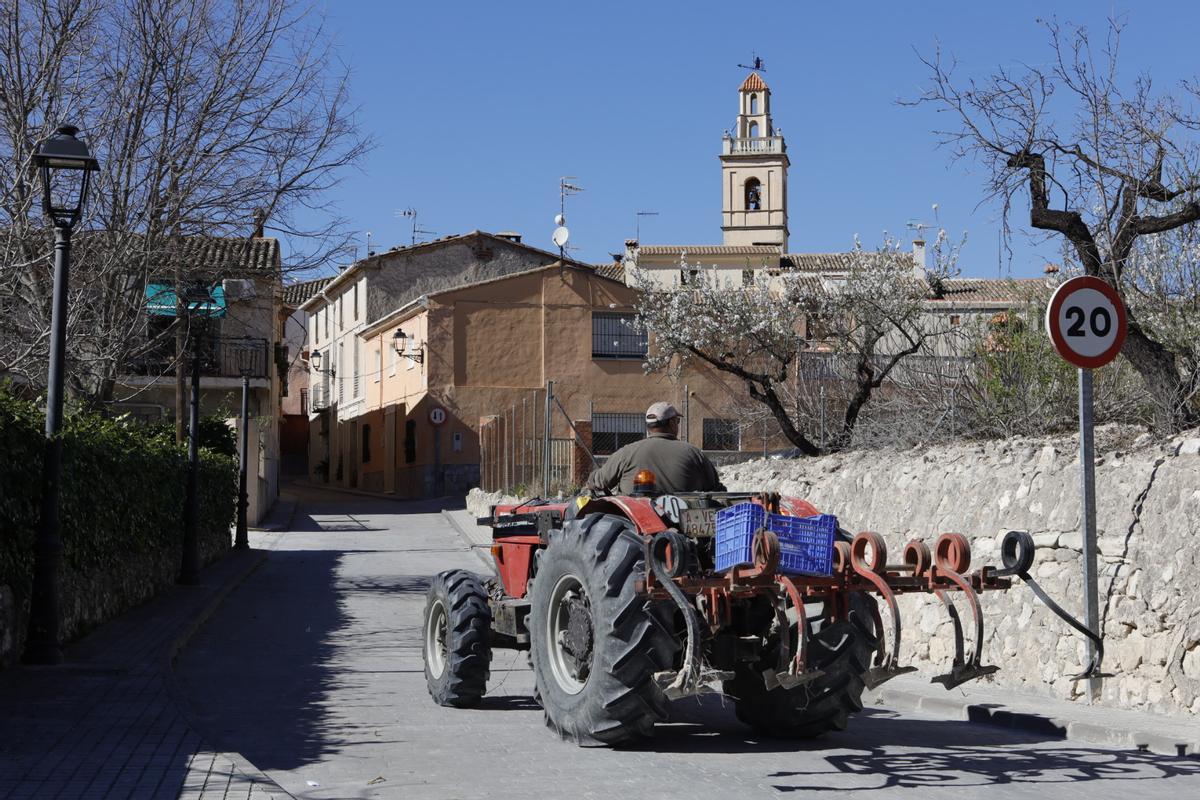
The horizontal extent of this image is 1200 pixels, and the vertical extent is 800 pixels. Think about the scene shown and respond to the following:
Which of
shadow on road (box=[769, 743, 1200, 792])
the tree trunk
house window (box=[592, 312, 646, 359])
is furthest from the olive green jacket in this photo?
house window (box=[592, 312, 646, 359])

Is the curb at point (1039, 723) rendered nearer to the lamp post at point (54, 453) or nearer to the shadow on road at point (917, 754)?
the shadow on road at point (917, 754)

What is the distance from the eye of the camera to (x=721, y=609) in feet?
24.4

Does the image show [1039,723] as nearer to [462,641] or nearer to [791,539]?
[791,539]

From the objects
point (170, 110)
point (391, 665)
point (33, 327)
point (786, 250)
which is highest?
point (786, 250)

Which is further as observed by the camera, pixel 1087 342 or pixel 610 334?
pixel 610 334

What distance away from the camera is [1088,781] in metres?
7.05

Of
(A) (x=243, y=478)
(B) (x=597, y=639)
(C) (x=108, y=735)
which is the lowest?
(C) (x=108, y=735)

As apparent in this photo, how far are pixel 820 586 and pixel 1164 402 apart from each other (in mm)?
5152

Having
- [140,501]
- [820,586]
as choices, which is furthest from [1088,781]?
[140,501]

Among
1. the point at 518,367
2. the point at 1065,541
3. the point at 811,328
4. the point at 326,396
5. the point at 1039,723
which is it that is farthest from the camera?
the point at 326,396

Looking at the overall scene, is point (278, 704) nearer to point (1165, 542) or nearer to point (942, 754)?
point (942, 754)

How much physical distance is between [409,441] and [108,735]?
37792mm

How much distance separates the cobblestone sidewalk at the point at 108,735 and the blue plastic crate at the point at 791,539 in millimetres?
2657

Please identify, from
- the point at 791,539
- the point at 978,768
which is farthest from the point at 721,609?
the point at 978,768
